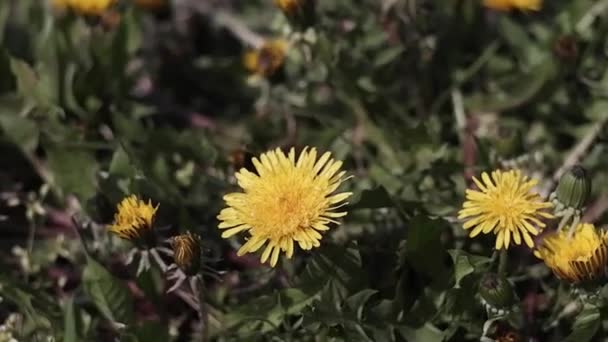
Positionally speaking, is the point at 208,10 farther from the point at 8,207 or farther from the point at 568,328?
the point at 568,328

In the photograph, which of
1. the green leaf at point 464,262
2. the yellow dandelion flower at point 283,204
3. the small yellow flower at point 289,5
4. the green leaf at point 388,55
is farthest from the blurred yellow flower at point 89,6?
the green leaf at point 464,262

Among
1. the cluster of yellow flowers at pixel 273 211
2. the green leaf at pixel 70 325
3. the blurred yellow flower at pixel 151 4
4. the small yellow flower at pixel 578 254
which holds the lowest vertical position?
the green leaf at pixel 70 325

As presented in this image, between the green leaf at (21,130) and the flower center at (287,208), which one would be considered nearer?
the flower center at (287,208)

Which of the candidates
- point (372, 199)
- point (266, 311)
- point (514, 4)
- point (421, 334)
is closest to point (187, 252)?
point (266, 311)

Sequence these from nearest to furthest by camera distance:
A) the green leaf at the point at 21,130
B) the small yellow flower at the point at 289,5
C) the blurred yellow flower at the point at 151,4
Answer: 1. the small yellow flower at the point at 289,5
2. the green leaf at the point at 21,130
3. the blurred yellow flower at the point at 151,4

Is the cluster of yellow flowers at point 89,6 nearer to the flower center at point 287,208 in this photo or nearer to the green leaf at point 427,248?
the flower center at point 287,208

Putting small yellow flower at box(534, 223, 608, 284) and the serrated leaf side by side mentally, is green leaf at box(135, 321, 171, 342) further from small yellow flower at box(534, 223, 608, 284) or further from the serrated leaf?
small yellow flower at box(534, 223, 608, 284)
